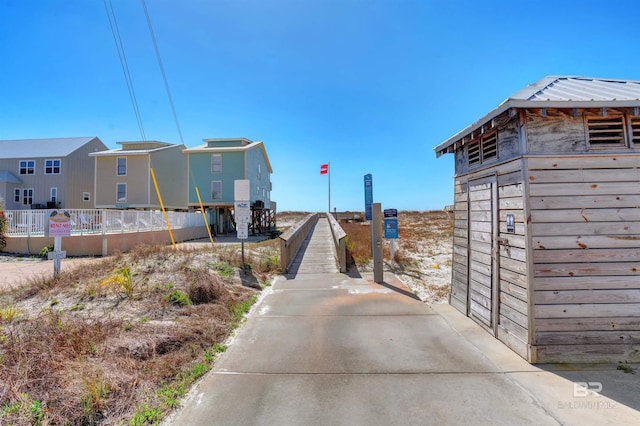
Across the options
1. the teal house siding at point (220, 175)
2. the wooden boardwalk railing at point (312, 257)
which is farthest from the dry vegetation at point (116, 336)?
the teal house siding at point (220, 175)

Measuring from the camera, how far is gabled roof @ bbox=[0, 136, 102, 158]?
29.5m

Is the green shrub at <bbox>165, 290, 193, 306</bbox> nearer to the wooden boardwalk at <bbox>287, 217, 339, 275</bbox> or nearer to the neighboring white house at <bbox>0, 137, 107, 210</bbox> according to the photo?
the wooden boardwalk at <bbox>287, 217, 339, 275</bbox>

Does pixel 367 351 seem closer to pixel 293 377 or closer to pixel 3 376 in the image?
pixel 293 377

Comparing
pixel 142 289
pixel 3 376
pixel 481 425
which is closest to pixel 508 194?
pixel 481 425

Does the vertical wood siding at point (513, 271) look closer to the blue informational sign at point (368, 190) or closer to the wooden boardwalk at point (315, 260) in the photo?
the wooden boardwalk at point (315, 260)

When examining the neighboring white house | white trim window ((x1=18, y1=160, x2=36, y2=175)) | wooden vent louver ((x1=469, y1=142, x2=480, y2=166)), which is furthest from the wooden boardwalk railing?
white trim window ((x1=18, y1=160, x2=36, y2=175))

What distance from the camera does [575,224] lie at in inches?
149

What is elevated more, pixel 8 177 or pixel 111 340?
pixel 8 177

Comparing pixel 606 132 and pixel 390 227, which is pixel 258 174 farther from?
pixel 606 132

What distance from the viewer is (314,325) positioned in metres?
5.05

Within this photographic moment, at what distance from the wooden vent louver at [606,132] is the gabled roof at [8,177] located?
40.8 m

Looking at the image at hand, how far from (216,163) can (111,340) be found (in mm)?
23550

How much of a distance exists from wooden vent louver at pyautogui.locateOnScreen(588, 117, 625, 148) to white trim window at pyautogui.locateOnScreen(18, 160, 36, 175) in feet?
134

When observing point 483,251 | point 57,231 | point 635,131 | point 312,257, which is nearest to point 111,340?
point 57,231
